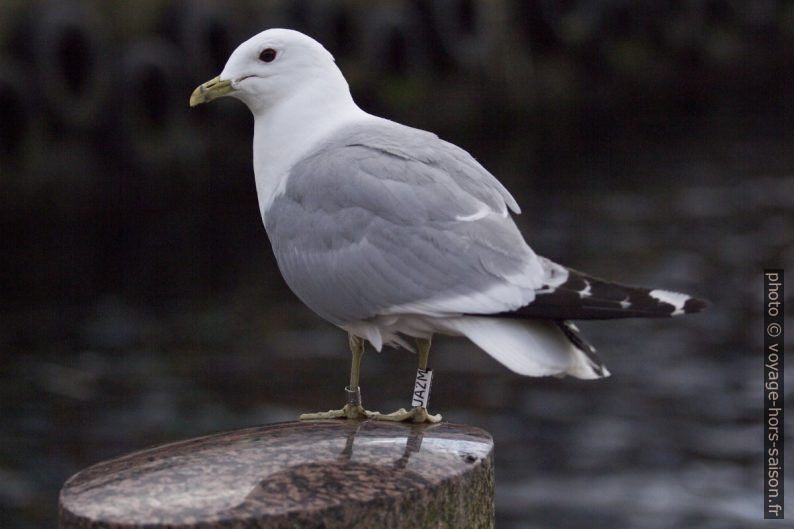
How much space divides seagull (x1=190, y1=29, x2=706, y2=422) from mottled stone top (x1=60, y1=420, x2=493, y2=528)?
1.05 ft

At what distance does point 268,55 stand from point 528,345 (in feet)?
4.53

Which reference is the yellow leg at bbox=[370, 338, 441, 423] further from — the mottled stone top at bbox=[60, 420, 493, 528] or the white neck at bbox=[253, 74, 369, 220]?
the white neck at bbox=[253, 74, 369, 220]

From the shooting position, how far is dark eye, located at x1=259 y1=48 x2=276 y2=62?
4.65 metres

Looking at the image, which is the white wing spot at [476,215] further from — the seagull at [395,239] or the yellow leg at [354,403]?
the yellow leg at [354,403]

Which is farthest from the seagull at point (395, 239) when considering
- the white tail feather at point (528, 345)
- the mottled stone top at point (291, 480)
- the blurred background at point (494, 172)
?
the blurred background at point (494, 172)

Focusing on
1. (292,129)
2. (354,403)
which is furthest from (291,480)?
(292,129)

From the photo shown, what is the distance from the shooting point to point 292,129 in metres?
4.57

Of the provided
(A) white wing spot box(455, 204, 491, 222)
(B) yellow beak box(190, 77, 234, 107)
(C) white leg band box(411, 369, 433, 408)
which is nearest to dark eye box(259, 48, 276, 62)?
(B) yellow beak box(190, 77, 234, 107)

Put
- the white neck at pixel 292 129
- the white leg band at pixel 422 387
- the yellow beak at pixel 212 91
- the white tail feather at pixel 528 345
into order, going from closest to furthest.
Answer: the white tail feather at pixel 528 345
the white leg band at pixel 422 387
the white neck at pixel 292 129
the yellow beak at pixel 212 91

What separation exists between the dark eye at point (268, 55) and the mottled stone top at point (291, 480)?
1202 mm

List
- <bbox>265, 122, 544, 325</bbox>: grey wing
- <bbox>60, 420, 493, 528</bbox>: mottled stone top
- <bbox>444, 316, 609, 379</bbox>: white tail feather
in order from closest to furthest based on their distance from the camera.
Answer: <bbox>60, 420, 493, 528</bbox>: mottled stone top → <bbox>444, 316, 609, 379</bbox>: white tail feather → <bbox>265, 122, 544, 325</bbox>: grey wing

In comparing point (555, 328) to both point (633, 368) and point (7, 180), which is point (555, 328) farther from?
point (7, 180)

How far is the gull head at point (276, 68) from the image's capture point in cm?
462

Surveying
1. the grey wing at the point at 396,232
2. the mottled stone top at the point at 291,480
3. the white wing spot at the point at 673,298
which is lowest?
the mottled stone top at the point at 291,480
